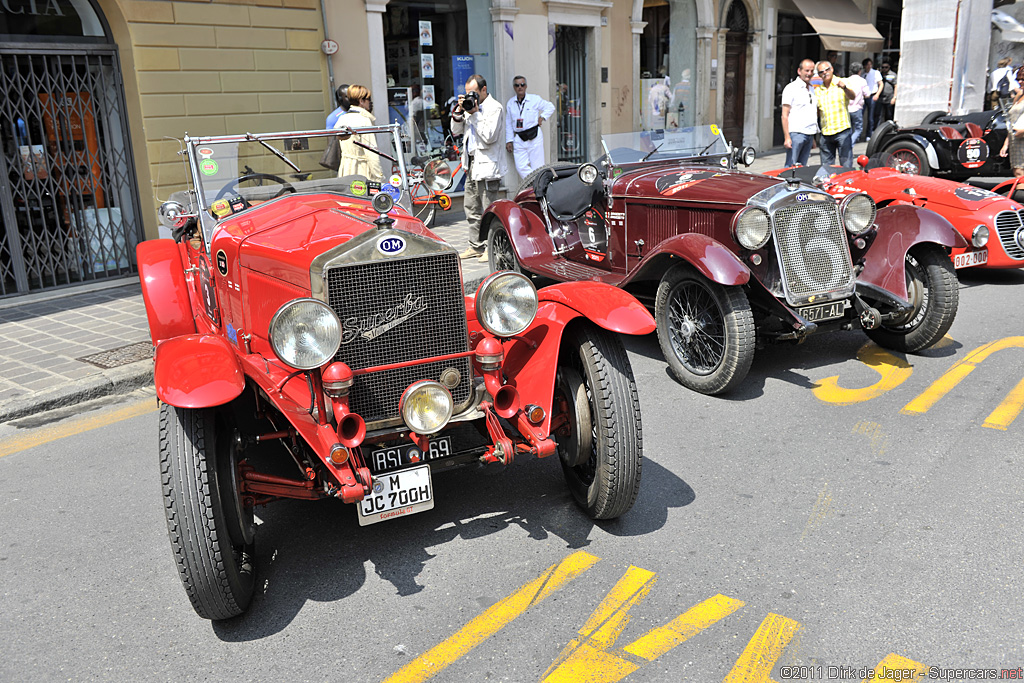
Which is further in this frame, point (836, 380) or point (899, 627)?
point (836, 380)

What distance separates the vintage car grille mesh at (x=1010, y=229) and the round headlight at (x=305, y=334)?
21.7 feet

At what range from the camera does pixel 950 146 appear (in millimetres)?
10320

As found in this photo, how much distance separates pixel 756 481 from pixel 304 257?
7.37ft

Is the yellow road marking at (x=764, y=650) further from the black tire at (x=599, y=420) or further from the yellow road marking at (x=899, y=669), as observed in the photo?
the black tire at (x=599, y=420)

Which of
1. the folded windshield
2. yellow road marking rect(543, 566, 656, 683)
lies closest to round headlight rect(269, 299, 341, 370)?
yellow road marking rect(543, 566, 656, 683)

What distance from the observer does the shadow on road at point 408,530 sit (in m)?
2.94

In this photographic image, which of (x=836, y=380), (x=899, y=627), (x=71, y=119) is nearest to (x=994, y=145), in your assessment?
(x=836, y=380)

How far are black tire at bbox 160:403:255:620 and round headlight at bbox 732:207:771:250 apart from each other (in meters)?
3.34

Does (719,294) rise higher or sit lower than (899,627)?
higher

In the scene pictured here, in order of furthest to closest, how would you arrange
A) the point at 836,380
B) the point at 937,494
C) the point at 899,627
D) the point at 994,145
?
the point at 994,145 < the point at 836,380 < the point at 937,494 < the point at 899,627

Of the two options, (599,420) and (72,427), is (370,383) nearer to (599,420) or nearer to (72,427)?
(599,420)

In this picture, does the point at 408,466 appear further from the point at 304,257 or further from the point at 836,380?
the point at 836,380

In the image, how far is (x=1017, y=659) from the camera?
2.42m

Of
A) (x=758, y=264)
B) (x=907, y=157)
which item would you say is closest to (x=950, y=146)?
(x=907, y=157)
